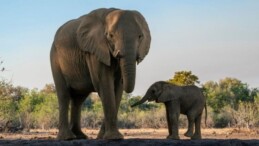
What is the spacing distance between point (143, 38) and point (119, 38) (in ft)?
1.26

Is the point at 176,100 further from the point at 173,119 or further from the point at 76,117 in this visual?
the point at 76,117

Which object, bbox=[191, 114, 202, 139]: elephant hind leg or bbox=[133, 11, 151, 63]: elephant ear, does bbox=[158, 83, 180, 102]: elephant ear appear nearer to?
bbox=[191, 114, 202, 139]: elephant hind leg

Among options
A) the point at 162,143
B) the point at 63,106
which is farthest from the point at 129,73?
the point at 63,106

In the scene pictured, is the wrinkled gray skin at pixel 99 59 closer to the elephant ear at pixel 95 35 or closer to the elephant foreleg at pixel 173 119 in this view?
the elephant ear at pixel 95 35

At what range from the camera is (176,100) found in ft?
33.4

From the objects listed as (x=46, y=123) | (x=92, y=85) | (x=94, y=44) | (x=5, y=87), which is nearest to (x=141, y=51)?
(x=94, y=44)

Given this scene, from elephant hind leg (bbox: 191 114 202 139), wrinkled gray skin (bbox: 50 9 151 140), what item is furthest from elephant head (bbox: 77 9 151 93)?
elephant hind leg (bbox: 191 114 202 139)

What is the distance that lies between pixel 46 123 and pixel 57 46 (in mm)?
27142

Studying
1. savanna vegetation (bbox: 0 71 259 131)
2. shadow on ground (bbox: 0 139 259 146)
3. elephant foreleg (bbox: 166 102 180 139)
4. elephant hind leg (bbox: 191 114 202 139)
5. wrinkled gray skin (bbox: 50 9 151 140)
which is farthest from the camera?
savanna vegetation (bbox: 0 71 259 131)

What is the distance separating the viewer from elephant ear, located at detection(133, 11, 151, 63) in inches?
244

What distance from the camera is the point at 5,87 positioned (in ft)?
85.8

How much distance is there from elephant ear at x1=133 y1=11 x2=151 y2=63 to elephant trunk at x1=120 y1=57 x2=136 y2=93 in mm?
243

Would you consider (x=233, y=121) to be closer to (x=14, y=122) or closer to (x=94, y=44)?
(x=14, y=122)

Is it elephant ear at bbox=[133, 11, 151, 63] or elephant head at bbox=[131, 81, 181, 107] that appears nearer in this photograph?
elephant ear at bbox=[133, 11, 151, 63]
